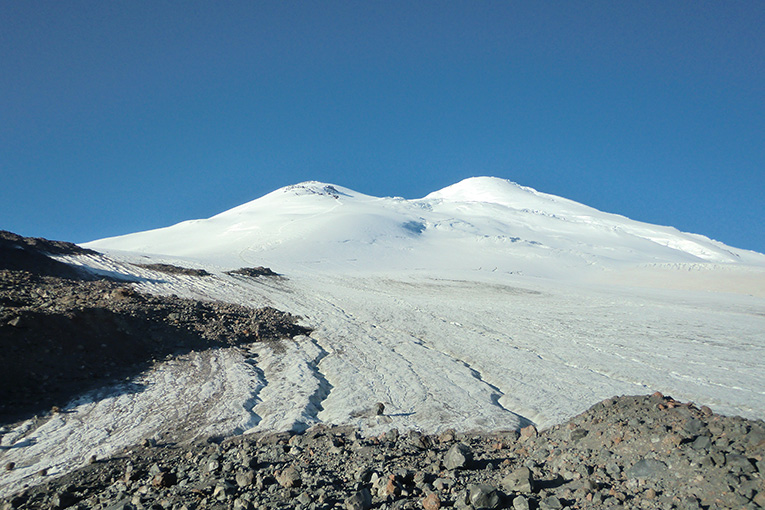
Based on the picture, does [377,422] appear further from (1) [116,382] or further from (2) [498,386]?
(1) [116,382]

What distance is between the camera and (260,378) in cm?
930

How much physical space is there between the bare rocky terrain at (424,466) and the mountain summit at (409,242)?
30170 mm

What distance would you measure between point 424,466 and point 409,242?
52.1 meters

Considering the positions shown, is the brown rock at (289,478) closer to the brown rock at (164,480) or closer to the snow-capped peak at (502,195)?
the brown rock at (164,480)

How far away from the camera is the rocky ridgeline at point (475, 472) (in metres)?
3.90

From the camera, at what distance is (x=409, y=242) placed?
187 feet

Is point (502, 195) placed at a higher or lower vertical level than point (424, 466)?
higher

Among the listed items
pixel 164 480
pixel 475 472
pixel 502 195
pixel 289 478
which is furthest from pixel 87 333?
pixel 502 195

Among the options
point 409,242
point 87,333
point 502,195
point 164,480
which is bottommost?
point 164,480

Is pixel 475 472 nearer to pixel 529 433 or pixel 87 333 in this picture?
pixel 529 433

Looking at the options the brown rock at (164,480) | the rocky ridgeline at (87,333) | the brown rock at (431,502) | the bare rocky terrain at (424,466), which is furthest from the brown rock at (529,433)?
the rocky ridgeline at (87,333)

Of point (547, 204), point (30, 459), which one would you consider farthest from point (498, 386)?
point (547, 204)

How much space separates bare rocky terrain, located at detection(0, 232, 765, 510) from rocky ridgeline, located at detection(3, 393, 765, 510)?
0.01 metres

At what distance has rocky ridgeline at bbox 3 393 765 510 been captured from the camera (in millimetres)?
3898
